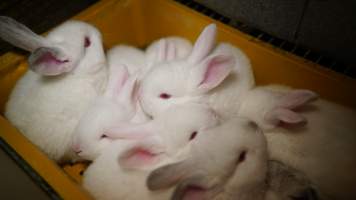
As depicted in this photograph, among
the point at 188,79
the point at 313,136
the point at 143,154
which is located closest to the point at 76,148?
the point at 143,154

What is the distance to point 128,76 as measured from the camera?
5.36ft

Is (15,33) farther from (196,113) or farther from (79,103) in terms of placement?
(196,113)

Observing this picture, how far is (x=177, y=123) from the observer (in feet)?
4.58

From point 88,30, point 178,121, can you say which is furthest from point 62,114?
point 178,121

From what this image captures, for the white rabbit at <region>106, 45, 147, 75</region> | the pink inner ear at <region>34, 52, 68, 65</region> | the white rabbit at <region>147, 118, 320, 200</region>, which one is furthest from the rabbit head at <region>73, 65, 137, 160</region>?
the white rabbit at <region>147, 118, 320, 200</region>

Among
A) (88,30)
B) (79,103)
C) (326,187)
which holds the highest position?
(88,30)

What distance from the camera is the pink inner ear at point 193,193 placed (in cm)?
123

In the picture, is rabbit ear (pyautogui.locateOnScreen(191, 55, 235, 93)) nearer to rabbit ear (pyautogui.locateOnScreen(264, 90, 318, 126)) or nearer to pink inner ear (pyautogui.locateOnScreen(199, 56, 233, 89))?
pink inner ear (pyautogui.locateOnScreen(199, 56, 233, 89))

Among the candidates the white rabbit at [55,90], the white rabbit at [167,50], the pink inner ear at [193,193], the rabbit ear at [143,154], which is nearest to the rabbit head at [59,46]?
the white rabbit at [55,90]

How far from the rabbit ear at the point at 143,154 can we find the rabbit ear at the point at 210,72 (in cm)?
30

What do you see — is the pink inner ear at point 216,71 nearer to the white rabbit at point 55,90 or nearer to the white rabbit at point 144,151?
the white rabbit at point 144,151

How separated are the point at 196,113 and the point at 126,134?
0.93 feet

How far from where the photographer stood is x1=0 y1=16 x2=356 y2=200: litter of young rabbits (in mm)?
1312

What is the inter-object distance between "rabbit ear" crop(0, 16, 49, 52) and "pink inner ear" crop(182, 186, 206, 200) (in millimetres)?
840
